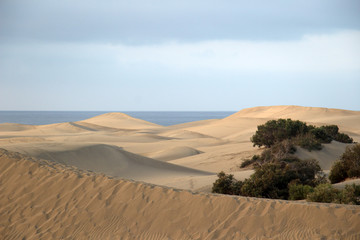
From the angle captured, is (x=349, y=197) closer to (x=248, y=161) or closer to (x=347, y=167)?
(x=347, y=167)

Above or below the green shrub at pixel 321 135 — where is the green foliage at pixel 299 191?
below

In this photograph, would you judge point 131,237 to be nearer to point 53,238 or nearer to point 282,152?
point 53,238

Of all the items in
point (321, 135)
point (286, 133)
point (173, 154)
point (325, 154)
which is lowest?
point (173, 154)

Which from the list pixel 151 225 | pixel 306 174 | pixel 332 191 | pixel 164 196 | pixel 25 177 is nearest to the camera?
pixel 151 225

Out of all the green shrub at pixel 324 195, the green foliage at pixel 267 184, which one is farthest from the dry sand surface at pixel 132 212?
the green foliage at pixel 267 184

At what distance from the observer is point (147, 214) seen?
805 cm

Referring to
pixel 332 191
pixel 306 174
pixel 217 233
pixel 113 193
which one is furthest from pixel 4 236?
pixel 306 174

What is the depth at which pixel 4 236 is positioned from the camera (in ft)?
25.7

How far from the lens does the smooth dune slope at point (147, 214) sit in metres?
7.15

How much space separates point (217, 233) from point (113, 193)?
286cm

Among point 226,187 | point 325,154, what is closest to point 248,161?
point 325,154

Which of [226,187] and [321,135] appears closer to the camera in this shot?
[226,187]

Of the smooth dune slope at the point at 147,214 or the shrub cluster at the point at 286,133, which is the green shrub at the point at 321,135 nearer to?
the shrub cluster at the point at 286,133

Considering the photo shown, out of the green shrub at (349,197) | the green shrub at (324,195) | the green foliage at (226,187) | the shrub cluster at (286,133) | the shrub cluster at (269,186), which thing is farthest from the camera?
the shrub cluster at (286,133)
